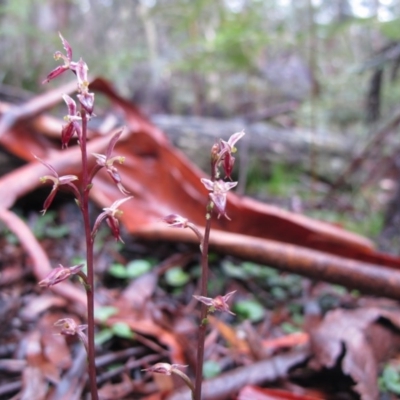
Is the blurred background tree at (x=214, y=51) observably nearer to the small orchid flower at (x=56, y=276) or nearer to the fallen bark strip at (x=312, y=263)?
the fallen bark strip at (x=312, y=263)

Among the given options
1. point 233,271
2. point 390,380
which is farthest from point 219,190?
point 233,271

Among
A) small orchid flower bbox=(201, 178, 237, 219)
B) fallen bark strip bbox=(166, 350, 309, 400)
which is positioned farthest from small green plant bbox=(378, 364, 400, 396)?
small orchid flower bbox=(201, 178, 237, 219)

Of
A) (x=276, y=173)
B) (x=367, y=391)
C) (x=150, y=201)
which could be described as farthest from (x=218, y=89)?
(x=367, y=391)

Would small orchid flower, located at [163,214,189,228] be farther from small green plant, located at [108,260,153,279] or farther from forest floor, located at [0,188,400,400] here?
small green plant, located at [108,260,153,279]

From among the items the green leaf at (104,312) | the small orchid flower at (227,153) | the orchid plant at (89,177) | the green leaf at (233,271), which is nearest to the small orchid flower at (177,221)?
the orchid plant at (89,177)

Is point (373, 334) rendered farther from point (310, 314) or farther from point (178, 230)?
point (178, 230)

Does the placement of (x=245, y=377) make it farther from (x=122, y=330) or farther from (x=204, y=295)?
(x=204, y=295)

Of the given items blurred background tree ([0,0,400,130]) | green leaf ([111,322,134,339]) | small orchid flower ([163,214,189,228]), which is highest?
blurred background tree ([0,0,400,130])
